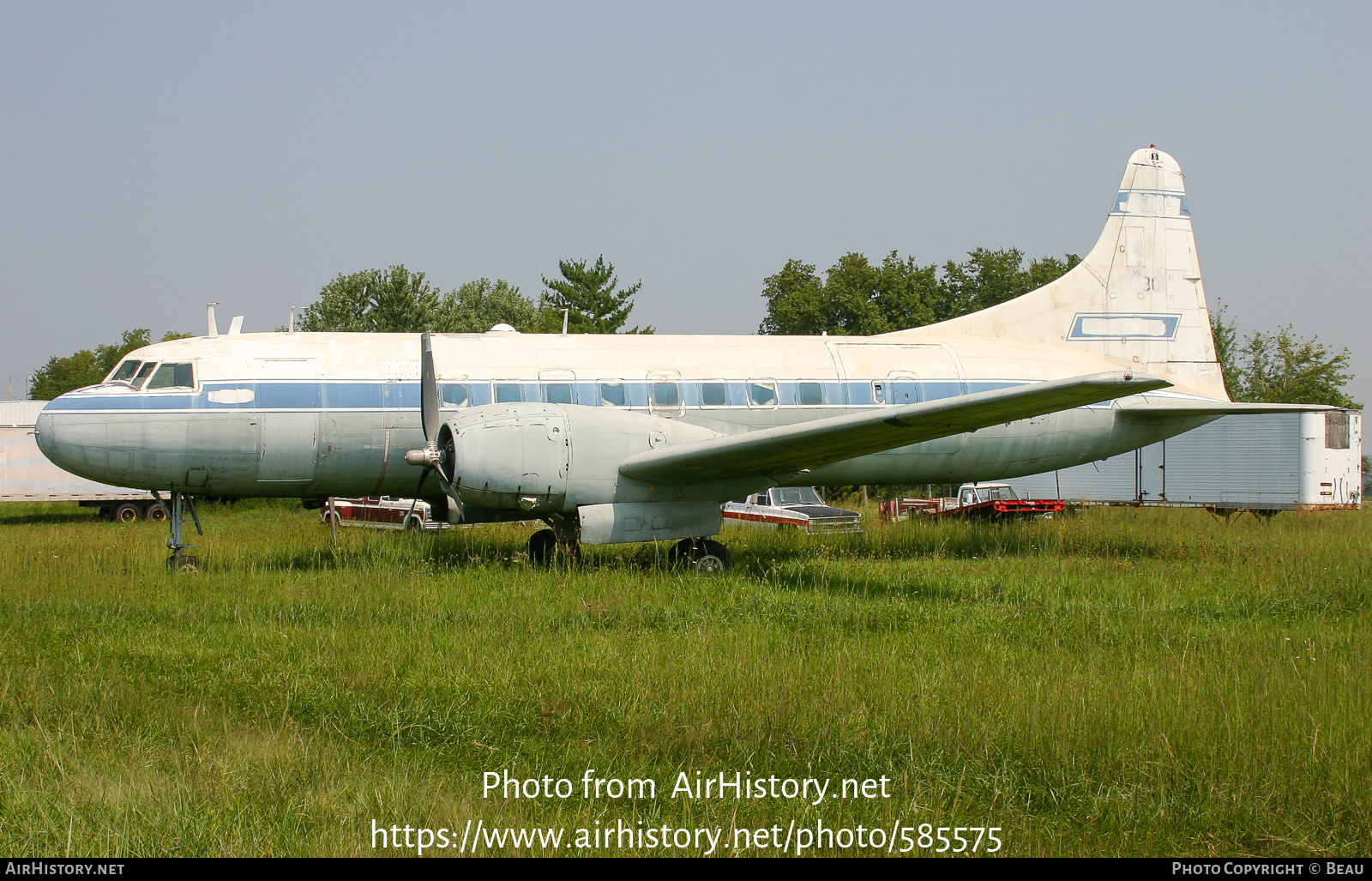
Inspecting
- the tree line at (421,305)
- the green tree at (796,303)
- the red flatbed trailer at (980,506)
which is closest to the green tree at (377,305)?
the tree line at (421,305)

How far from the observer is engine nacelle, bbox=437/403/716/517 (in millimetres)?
12250

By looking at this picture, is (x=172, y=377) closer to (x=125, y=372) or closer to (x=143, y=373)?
(x=143, y=373)

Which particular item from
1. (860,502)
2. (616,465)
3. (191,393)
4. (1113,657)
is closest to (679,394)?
(616,465)

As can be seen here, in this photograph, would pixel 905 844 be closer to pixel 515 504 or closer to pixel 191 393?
pixel 515 504

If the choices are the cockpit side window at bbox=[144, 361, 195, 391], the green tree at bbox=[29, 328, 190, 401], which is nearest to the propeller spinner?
the cockpit side window at bbox=[144, 361, 195, 391]

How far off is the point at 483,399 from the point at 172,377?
4.06 m

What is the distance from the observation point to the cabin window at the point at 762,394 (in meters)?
15.0

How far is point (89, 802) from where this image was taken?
5.07 metres

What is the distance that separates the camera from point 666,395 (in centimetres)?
1466

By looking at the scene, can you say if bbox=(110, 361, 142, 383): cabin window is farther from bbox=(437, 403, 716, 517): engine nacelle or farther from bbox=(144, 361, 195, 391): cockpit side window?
bbox=(437, 403, 716, 517): engine nacelle

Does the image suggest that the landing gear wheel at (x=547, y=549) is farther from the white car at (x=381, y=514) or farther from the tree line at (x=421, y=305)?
the tree line at (x=421, y=305)

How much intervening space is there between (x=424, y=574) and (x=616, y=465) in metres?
2.81

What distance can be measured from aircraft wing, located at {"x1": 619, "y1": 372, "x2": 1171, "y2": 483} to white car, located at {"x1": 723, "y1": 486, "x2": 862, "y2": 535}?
6.23 m

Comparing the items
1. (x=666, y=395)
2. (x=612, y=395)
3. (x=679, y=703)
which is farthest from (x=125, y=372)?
(x=679, y=703)
